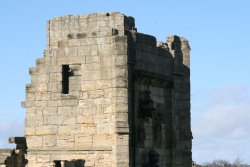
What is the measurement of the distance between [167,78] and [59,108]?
358cm

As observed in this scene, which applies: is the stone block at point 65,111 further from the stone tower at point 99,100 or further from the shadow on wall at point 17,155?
the shadow on wall at point 17,155

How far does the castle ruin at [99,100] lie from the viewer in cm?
2033

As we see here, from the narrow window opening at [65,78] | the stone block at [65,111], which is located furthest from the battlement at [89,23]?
the stone block at [65,111]

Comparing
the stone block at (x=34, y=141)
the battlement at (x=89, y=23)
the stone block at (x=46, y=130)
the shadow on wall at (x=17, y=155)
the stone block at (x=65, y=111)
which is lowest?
the shadow on wall at (x=17, y=155)

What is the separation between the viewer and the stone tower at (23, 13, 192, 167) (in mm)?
20328

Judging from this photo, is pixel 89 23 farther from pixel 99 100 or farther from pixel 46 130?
pixel 46 130

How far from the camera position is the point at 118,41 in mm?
20453

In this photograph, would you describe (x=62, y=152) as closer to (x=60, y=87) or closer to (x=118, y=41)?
(x=60, y=87)

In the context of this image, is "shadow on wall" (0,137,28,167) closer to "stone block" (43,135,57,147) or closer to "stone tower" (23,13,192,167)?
"stone tower" (23,13,192,167)

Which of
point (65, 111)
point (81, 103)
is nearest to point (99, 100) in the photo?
point (81, 103)

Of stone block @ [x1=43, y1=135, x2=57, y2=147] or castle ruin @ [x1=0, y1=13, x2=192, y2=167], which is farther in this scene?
stone block @ [x1=43, y1=135, x2=57, y2=147]

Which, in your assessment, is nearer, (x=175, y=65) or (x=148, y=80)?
(x=148, y=80)

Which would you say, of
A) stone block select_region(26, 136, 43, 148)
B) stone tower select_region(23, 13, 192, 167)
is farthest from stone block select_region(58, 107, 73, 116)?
stone block select_region(26, 136, 43, 148)

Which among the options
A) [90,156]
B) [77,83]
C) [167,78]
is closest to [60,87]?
[77,83]
